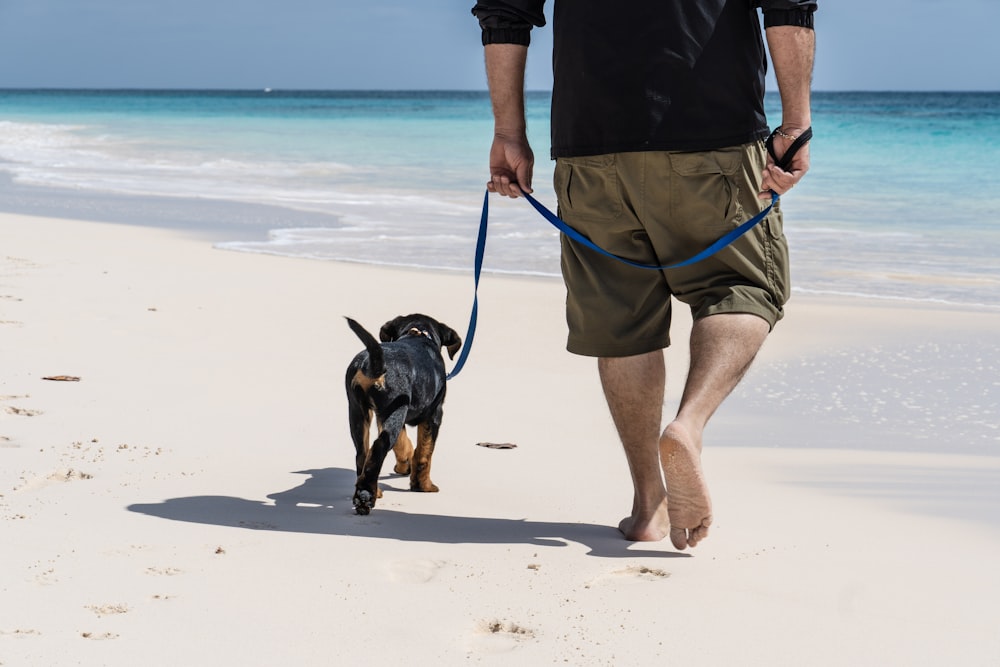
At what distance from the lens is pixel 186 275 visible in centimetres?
752

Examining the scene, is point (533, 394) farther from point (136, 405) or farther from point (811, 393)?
point (136, 405)

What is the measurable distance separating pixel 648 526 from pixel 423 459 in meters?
0.84

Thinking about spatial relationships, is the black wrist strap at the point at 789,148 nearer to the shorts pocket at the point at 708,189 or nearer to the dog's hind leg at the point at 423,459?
the shorts pocket at the point at 708,189

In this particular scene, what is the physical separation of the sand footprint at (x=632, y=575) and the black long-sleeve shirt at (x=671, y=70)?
1.06 meters

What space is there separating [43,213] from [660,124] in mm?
10411

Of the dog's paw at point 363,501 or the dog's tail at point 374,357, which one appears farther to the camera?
the dog's paw at point 363,501

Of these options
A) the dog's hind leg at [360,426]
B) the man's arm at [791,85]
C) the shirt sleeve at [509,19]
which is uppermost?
the shirt sleeve at [509,19]

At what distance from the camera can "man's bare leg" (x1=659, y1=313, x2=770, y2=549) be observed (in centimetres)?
266

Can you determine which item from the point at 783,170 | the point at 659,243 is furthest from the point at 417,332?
the point at 783,170

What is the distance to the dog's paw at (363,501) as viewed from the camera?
3344mm

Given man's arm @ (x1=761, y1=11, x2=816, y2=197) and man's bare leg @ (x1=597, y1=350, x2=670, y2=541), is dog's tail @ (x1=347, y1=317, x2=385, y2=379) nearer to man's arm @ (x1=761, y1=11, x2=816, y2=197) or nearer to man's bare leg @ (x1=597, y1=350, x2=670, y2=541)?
man's bare leg @ (x1=597, y1=350, x2=670, y2=541)

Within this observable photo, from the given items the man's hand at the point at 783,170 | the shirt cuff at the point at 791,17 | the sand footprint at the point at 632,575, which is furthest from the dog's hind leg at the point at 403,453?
the shirt cuff at the point at 791,17

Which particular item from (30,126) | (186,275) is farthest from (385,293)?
(30,126)

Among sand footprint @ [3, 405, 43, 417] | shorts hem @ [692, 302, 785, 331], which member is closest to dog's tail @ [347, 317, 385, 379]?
shorts hem @ [692, 302, 785, 331]
